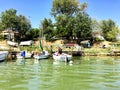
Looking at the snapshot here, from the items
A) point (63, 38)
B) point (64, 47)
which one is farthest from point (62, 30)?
point (64, 47)

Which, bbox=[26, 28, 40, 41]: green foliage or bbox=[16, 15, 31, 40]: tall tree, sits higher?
bbox=[16, 15, 31, 40]: tall tree

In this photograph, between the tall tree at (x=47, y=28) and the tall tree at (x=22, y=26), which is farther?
the tall tree at (x=22, y=26)

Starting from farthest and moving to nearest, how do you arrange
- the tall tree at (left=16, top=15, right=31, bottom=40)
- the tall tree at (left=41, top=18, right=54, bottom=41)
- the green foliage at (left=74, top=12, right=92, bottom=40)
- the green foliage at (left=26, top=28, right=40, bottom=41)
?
the green foliage at (left=26, top=28, right=40, bottom=41) < the tall tree at (left=16, top=15, right=31, bottom=40) < the tall tree at (left=41, top=18, right=54, bottom=41) < the green foliage at (left=74, top=12, right=92, bottom=40)

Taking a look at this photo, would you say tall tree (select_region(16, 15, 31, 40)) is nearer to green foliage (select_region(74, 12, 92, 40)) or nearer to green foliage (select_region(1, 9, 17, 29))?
green foliage (select_region(1, 9, 17, 29))

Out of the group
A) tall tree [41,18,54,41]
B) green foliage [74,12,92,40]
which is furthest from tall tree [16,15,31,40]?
green foliage [74,12,92,40]

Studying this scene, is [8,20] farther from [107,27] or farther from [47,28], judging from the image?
[107,27]

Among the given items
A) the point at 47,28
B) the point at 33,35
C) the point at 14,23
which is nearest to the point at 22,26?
the point at 14,23

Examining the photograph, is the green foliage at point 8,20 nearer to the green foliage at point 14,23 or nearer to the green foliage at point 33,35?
the green foliage at point 14,23

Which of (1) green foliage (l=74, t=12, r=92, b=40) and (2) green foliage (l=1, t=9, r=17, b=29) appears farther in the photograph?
(2) green foliage (l=1, t=9, r=17, b=29)

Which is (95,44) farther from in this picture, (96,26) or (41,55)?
(41,55)

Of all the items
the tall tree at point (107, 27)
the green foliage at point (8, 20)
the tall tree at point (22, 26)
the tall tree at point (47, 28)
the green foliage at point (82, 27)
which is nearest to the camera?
the green foliage at point (82, 27)

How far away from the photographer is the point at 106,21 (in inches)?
4833

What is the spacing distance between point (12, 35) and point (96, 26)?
35.9m

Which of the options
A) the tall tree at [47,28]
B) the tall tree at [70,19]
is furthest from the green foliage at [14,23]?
the tall tree at [70,19]
